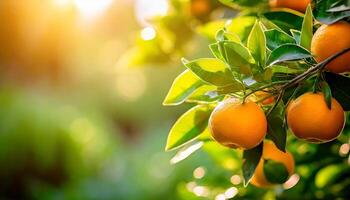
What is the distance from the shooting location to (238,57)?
2.07 feet

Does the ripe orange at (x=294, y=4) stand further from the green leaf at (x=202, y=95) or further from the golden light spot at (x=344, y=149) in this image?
the golden light spot at (x=344, y=149)

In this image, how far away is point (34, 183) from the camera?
3615 mm

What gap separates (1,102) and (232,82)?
145 inches

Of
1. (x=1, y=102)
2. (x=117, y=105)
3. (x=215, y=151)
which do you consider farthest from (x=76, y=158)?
(x=215, y=151)

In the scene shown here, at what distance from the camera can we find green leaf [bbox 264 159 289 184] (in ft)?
2.48

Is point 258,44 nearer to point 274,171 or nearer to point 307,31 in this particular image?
point 307,31

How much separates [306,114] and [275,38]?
0.11m

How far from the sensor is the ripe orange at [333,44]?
609mm

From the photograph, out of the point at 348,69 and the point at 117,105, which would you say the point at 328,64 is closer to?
the point at 348,69

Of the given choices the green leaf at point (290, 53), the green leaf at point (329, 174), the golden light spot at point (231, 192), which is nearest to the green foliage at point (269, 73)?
the green leaf at point (290, 53)

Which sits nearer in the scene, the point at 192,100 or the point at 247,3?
the point at 192,100

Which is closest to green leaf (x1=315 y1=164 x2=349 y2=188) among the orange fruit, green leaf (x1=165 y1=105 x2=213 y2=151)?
the orange fruit

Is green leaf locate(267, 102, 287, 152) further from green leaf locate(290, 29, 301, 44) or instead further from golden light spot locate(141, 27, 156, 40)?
golden light spot locate(141, 27, 156, 40)

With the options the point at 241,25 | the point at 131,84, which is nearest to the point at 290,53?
the point at 241,25
